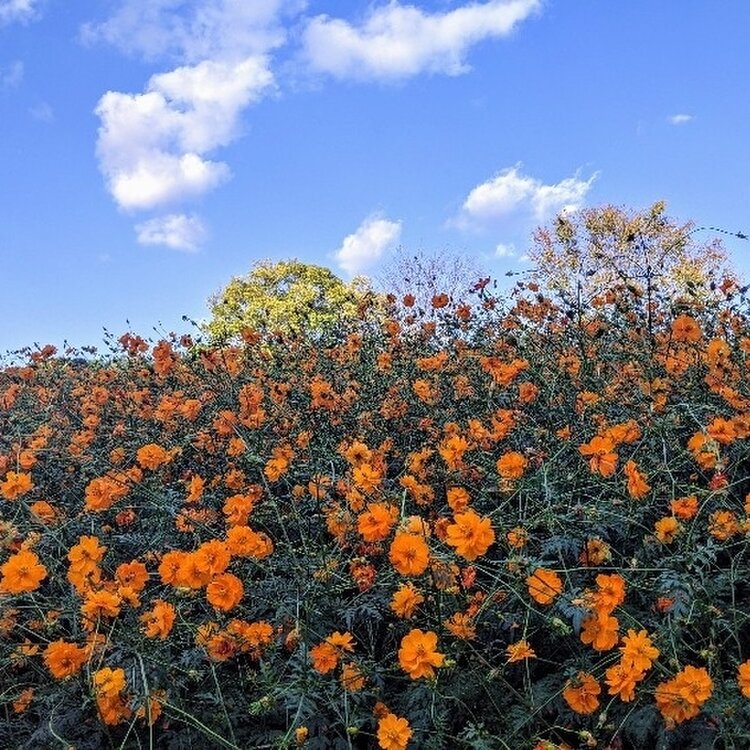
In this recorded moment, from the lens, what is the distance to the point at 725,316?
16.2 ft

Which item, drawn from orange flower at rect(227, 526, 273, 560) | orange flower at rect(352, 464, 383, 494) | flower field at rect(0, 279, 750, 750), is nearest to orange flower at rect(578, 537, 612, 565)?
flower field at rect(0, 279, 750, 750)

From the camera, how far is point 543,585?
2248mm

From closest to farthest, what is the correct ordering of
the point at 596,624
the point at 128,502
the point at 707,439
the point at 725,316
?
the point at 596,624
the point at 707,439
the point at 128,502
the point at 725,316

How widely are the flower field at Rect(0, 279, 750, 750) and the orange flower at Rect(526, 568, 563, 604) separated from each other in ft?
0.05

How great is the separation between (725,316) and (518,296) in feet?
4.90

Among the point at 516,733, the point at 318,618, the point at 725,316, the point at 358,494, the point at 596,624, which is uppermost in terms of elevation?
the point at 725,316

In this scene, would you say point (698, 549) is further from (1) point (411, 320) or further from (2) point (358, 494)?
(1) point (411, 320)

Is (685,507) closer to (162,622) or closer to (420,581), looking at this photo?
(420,581)

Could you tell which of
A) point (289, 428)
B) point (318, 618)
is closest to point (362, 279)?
point (289, 428)

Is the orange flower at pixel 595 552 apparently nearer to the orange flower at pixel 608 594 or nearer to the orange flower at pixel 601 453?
the orange flower at pixel 608 594

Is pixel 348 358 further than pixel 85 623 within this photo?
Yes

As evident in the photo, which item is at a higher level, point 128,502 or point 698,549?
point 128,502

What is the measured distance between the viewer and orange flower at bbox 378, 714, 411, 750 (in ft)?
7.04

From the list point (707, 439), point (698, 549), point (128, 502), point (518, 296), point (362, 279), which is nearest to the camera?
point (698, 549)
